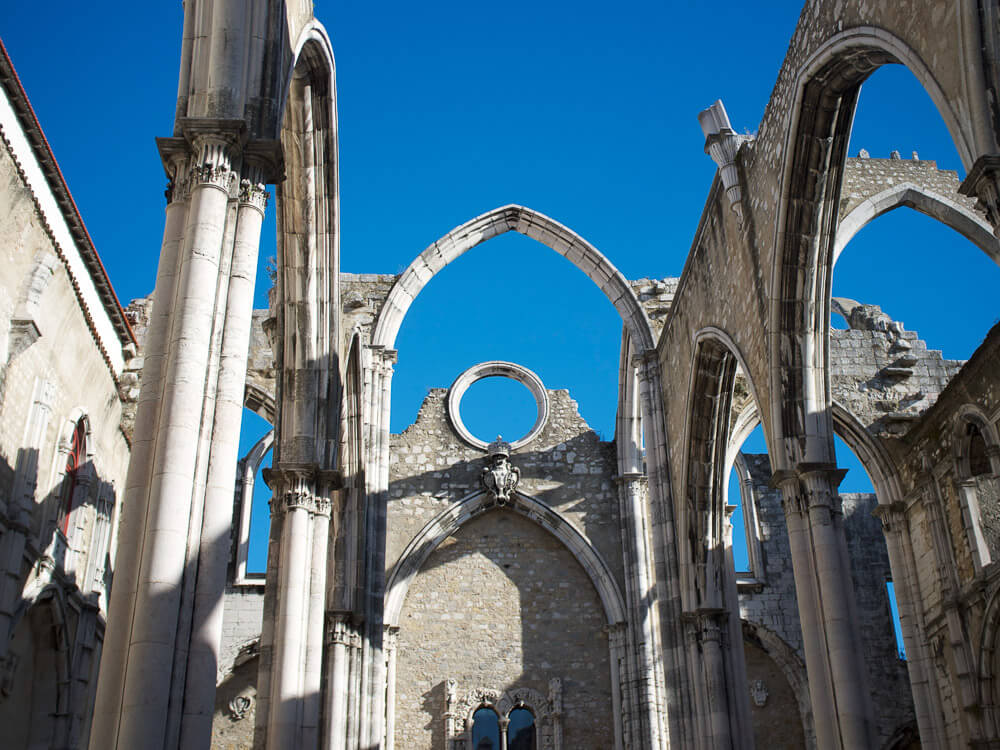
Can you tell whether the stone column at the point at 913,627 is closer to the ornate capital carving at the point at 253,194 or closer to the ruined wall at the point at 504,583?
the ruined wall at the point at 504,583

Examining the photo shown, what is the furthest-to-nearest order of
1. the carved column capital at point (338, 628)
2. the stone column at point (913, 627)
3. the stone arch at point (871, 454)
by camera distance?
the stone arch at point (871, 454) < the stone column at point (913, 627) < the carved column capital at point (338, 628)

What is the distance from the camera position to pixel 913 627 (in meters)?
14.1

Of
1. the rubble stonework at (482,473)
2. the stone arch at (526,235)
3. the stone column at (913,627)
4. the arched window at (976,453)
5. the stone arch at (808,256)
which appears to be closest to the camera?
the rubble stonework at (482,473)

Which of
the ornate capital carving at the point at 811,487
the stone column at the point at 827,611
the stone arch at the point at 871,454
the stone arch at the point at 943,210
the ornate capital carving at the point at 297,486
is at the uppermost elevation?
the stone arch at the point at 943,210

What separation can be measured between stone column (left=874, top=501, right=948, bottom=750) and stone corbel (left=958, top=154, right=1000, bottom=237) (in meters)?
9.93

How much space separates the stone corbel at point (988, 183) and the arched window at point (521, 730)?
507 inches

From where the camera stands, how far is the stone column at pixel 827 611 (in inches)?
342

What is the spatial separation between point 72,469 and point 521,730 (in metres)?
8.13

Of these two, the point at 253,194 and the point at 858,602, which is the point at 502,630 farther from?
the point at 253,194

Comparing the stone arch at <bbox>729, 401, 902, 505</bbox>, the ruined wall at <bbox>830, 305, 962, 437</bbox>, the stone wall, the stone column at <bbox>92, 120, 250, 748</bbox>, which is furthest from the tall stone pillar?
the stone wall

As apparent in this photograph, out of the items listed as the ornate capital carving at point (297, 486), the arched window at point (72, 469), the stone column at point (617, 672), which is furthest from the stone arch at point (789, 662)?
the arched window at point (72, 469)

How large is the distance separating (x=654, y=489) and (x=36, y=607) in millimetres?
7786

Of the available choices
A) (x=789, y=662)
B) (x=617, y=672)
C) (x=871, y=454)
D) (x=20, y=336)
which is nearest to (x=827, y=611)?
(x=871, y=454)

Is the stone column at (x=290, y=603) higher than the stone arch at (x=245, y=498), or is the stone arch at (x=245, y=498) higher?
the stone arch at (x=245, y=498)
